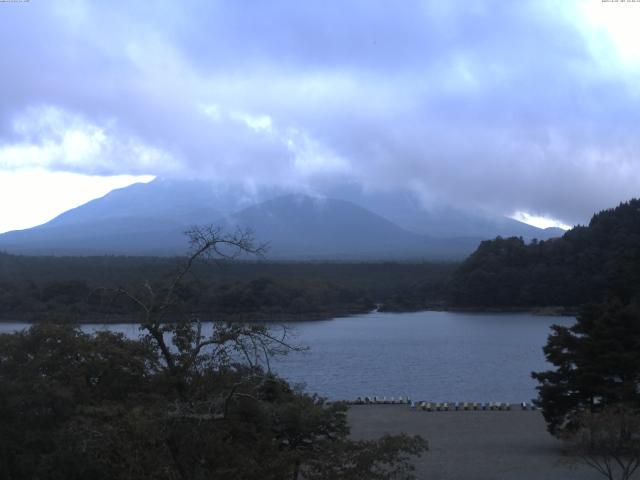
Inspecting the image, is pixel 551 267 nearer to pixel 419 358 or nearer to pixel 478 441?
pixel 419 358

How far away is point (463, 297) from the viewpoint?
145 ft

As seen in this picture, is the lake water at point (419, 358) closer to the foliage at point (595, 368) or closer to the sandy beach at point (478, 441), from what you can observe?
the sandy beach at point (478, 441)

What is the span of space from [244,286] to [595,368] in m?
22.2

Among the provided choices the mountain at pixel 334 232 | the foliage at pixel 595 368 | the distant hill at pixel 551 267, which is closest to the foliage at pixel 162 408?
the foliage at pixel 595 368

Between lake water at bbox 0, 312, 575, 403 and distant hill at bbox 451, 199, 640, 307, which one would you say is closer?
lake water at bbox 0, 312, 575, 403

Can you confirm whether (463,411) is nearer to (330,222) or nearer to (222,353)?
(222,353)

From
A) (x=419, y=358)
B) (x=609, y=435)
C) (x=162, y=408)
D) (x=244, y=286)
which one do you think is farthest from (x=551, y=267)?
(x=162, y=408)

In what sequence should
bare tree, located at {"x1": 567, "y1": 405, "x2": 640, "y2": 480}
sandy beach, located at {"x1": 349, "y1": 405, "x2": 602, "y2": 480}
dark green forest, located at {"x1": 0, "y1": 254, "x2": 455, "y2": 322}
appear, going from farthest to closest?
dark green forest, located at {"x1": 0, "y1": 254, "x2": 455, "y2": 322} → sandy beach, located at {"x1": 349, "y1": 405, "x2": 602, "y2": 480} → bare tree, located at {"x1": 567, "y1": 405, "x2": 640, "y2": 480}

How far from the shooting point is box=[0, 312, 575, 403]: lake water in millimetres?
18703

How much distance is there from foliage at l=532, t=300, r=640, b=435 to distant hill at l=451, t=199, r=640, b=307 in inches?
1156

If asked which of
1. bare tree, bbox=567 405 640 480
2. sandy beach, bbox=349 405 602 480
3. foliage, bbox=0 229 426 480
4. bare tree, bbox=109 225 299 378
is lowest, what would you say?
sandy beach, bbox=349 405 602 480

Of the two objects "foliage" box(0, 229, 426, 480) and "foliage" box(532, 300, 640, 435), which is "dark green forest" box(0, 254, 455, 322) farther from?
"foliage" box(0, 229, 426, 480)

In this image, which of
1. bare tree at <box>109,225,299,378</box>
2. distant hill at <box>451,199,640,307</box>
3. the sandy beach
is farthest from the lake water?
bare tree at <box>109,225,299,378</box>

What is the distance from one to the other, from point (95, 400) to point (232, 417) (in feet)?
5.86
